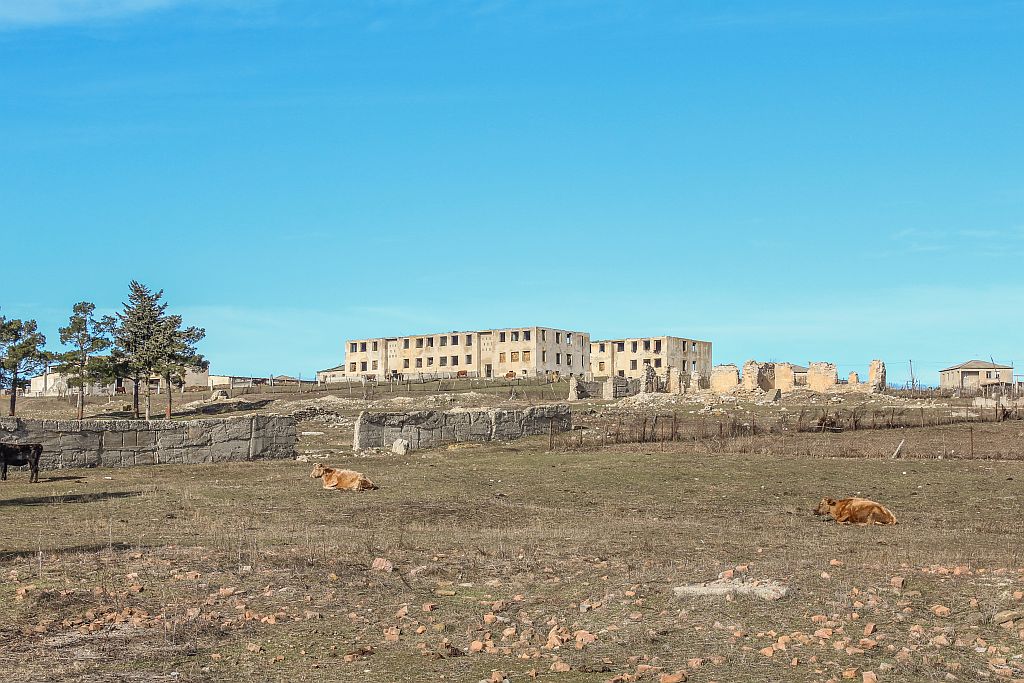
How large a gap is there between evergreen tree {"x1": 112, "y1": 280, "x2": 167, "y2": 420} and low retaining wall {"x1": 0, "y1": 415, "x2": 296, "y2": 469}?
140 ft

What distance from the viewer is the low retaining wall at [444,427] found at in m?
30.3

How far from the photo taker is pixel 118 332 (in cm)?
7106

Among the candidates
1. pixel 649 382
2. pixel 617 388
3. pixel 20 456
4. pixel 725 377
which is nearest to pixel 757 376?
pixel 725 377

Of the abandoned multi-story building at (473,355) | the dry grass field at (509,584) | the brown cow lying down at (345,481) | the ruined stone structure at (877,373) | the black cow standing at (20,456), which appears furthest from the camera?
the abandoned multi-story building at (473,355)

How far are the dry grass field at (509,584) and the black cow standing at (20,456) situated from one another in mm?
2936

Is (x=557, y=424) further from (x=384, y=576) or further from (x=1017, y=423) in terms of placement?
(x=384, y=576)

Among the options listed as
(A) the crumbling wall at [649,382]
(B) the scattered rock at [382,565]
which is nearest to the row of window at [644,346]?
(A) the crumbling wall at [649,382]

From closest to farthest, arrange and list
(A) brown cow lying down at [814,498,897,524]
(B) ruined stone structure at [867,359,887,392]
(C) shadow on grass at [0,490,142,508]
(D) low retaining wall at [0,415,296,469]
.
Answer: (A) brown cow lying down at [814,498,897,524]
(C) shadow on grass at [0,490,142,508]
(D) low retaining wall at [0,415,296,469]
(B) ruined stone structure at [867,359,887,392]

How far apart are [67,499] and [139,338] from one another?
54355 millimetres

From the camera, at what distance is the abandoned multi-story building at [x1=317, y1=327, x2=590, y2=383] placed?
12169cm

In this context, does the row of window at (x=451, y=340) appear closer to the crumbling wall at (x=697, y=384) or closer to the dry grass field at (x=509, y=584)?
the crumbling wall at (x=697, y=384)

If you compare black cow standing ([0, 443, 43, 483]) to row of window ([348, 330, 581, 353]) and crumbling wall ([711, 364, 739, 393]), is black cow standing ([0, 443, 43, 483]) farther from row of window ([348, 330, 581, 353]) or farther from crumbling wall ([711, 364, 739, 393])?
row of window ([348, 330, 581, 353])

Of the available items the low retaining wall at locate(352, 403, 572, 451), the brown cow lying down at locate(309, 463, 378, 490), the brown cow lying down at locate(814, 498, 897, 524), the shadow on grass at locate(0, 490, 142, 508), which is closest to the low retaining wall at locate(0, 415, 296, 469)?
the low retaining wall at locate(352, 403, 572, 451)

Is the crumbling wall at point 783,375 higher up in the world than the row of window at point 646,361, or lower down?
lower down
